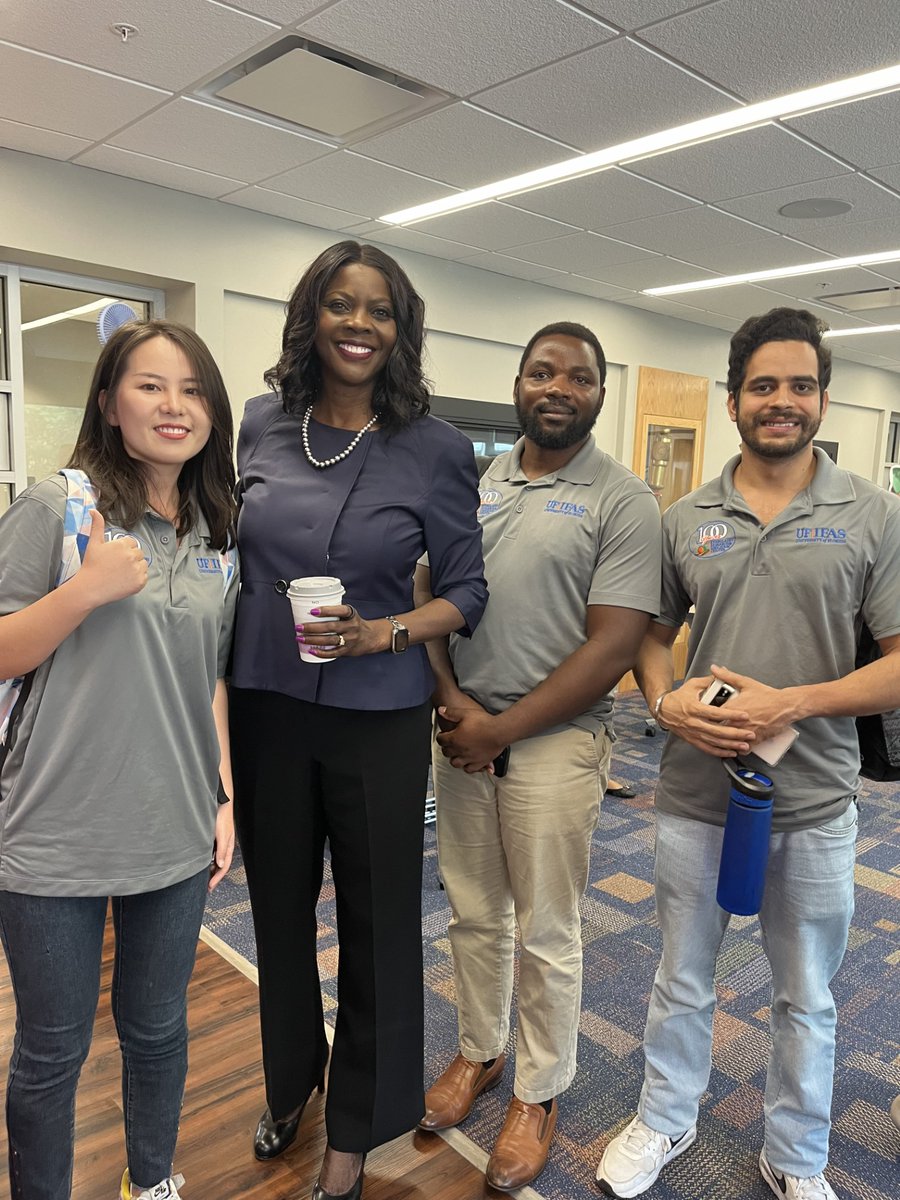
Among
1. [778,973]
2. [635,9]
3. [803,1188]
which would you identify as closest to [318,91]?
[635,9]

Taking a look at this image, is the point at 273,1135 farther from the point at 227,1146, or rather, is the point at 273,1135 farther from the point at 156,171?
the point at 156,171

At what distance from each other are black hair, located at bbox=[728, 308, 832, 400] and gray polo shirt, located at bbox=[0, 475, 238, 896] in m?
1.15

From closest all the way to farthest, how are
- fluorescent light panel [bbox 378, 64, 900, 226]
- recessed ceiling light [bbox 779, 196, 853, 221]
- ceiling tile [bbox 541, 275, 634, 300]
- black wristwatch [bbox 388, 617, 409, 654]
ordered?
black wristwatch [bbox 388, 617, 409, 654] < fluorescent light panel [bbox 378, 64, 900, 226] < recessed ceiling light [bbox 779, 196, 853, 221] < ceiling tile [bbox 541, 275, 634, 300]

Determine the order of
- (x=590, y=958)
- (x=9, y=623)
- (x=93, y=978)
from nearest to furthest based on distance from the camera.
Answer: (x=9, y=623), (x=93, y=978), (x=590, y=958)

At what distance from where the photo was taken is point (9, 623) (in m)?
1.19

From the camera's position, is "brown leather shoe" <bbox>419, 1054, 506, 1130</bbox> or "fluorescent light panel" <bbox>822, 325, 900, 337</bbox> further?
"fluorescent light panel" <bbox>822, 325, 900, 337</bbox>

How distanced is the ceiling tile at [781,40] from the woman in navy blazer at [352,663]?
1.54m

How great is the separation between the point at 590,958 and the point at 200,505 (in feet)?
6.65

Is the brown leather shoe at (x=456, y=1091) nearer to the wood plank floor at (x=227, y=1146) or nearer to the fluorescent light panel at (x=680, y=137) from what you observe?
the wood plank floor at (x=227, y=1146)

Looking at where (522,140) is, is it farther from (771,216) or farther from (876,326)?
(876,326)

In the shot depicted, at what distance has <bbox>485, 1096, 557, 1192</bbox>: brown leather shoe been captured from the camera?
1.73 m

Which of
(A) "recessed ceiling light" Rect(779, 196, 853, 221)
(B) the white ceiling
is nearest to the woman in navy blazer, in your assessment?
(B) the white ceiling

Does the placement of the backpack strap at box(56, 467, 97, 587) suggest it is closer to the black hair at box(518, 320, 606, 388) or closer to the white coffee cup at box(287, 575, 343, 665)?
the white coffee cup at box(287, 575, 343, 665)

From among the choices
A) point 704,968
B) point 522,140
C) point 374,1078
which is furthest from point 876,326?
point 374,1078
